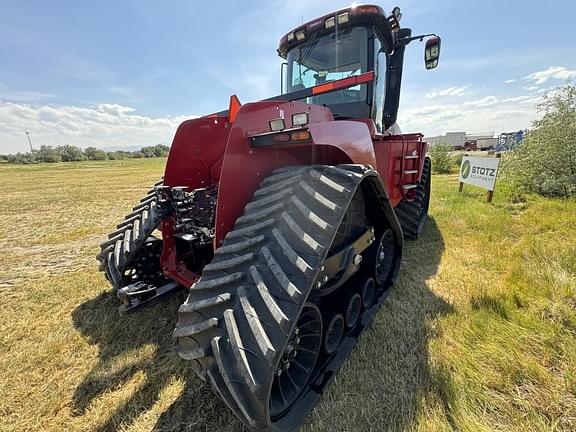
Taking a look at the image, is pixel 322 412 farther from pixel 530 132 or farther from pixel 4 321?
pixel 530 132

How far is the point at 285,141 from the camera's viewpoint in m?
1.70

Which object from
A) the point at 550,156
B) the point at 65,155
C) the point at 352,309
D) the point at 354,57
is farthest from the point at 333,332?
the point at 65,155

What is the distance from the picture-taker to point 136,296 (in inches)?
94.3

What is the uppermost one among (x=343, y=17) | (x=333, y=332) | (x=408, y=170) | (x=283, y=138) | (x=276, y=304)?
(x=343, y=17)

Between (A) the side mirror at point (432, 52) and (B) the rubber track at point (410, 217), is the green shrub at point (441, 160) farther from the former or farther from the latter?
(A) the side mirror at point (432, 52)

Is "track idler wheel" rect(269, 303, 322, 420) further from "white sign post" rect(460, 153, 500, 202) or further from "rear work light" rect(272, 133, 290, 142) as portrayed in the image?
"white sign post" rect(460, 153, 500, 202)

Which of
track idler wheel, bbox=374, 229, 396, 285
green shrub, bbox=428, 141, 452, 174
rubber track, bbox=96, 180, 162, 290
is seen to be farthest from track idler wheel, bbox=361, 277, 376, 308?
green shrub, bbox=428, 141, 452, 174

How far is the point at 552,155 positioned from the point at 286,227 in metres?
8.64

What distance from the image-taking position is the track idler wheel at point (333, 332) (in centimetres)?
196

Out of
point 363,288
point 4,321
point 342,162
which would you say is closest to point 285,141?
point 342,162

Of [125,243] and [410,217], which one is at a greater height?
[125,243]

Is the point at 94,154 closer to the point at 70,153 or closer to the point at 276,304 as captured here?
the point at 70,153

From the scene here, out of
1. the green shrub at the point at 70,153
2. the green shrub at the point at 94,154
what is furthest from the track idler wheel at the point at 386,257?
the green shrub at the point at 94,154

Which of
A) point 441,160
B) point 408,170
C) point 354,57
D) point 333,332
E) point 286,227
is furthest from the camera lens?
point 441,160
